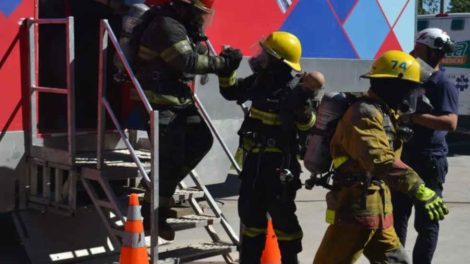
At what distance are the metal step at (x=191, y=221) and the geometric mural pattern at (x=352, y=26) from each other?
2.66 m

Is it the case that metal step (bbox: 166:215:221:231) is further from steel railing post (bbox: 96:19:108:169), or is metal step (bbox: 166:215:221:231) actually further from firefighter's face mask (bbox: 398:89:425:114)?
firefighter's face mask (bbox: 398:89:425:114)

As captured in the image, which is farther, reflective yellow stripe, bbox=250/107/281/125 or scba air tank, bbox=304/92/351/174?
reflective yellow stripe, bbox=250/107/281/125

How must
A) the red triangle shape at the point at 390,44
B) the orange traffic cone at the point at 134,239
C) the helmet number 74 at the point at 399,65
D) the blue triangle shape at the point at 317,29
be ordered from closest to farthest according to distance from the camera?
the helmet number 74 at the point at 399,65
the orange traffic cone at the point at 134,239
the blue triangle shape at the point at 317,29
the red triangle shape at the point at 390,44

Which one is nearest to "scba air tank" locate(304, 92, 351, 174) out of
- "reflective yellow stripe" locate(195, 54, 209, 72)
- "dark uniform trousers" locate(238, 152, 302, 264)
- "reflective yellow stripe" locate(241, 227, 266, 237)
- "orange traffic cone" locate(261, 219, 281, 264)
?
"dark uniform trousers" locate(238, 152, 302, 264)

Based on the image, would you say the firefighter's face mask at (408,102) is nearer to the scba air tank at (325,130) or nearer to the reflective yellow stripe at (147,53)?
the scba air tank at (325,130)

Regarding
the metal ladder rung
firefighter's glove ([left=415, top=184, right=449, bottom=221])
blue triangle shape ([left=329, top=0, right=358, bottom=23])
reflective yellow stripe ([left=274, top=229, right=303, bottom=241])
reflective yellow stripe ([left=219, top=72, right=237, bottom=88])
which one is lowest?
the metal ladder rung

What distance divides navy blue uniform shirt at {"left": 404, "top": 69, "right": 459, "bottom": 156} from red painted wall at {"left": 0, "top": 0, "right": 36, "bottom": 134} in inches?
117


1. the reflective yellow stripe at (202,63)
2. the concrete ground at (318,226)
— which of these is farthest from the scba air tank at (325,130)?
the concrete ground at (318,226)

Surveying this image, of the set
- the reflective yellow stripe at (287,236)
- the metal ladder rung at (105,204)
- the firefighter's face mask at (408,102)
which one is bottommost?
the metal ladder rung at (105,204)

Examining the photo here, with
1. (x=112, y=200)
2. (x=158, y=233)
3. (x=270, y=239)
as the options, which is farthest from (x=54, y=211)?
(x=270, y=239)

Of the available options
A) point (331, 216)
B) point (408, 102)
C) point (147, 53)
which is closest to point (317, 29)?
point (147, 53)

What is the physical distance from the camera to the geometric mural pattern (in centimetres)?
803

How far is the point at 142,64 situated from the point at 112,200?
1.01 meters

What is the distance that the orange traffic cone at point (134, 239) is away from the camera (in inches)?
183
